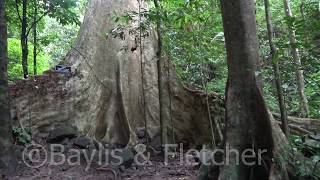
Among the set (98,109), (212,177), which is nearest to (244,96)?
(212,177)

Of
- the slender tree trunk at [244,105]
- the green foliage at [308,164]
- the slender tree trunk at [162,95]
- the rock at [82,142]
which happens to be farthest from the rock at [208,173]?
the rock at [82,142]

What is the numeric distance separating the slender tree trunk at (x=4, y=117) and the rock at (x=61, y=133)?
1.40 m

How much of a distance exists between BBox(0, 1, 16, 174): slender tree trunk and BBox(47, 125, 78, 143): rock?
1.40 metres

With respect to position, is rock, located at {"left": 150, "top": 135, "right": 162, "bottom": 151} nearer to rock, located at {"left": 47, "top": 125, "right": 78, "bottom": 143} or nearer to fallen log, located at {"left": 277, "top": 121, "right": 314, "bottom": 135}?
rock, located at {"left": 47, "top": 125, "right": 78, "bottom": 143}

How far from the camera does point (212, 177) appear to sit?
4.88 m

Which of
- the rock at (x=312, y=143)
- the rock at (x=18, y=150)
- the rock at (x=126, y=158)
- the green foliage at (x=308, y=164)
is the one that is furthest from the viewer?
the rock at (x=126, y=158)

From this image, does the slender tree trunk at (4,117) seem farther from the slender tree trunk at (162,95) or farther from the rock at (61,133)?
the slender tree trunk at (162,95)

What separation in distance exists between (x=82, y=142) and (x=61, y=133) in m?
0.47

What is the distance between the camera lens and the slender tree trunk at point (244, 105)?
4.55 meters

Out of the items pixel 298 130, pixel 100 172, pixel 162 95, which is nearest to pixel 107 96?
pixel 162 95

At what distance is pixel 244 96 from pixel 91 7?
6.20m

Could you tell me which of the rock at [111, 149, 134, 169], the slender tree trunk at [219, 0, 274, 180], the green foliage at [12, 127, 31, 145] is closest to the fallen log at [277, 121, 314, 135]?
the rock at [111, 149, 134, 169]

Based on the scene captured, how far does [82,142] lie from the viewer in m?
7.65

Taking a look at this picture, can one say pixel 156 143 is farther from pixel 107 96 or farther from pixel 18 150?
pixel 18 150
